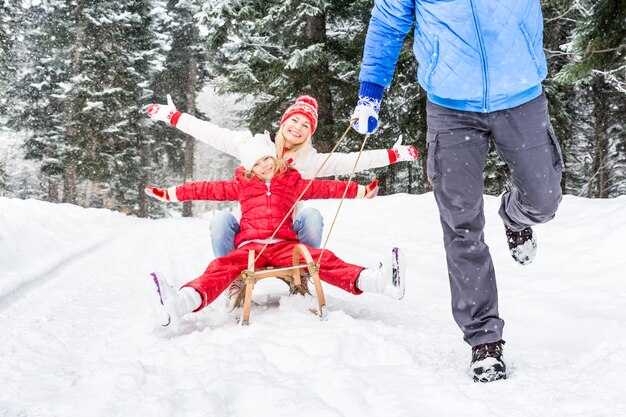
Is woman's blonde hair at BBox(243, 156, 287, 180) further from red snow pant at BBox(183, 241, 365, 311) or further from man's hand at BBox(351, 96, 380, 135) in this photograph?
man's hand at BBox(351, 96, 380, 135)

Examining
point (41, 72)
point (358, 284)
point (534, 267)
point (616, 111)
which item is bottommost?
point (534, 267)

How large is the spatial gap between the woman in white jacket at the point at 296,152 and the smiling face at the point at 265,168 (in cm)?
21

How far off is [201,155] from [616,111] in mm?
57076

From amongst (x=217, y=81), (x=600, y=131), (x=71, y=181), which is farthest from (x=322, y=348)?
(x=71, y=181)

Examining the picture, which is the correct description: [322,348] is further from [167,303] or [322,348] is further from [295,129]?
[295,129]

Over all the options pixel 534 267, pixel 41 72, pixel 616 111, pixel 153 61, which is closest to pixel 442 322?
pixel 534 267

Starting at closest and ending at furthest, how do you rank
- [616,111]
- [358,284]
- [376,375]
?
[376,375] < [358,284] < [616,111]

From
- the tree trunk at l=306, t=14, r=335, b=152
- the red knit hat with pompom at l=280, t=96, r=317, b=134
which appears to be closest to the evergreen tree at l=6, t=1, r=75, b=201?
the tree trunk at l=306, t=14, r=335, b=152

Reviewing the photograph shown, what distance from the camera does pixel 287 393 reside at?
1737 millimetres

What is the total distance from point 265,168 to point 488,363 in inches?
80.9

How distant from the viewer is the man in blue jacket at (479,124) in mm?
2023

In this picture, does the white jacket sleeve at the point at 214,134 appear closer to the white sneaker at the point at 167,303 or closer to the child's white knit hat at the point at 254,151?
the child's white knit hat at the point at 254,151

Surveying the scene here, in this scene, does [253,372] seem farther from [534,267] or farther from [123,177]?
[123,177]

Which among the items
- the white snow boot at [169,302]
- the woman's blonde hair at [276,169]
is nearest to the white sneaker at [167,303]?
the white snow boot at [169,302]
